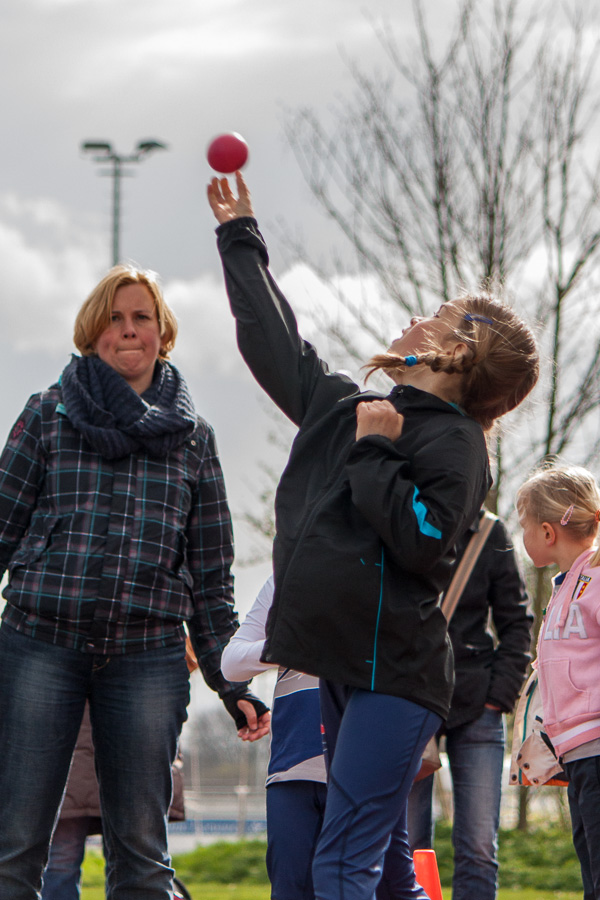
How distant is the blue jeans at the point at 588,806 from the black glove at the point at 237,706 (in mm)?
1104

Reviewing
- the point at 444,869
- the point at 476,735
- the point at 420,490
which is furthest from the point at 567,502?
the point at 444,869

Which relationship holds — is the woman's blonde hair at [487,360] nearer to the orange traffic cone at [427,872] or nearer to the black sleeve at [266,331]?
the black sleeve at [266,331]

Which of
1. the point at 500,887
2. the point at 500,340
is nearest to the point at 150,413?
the point at 500,340

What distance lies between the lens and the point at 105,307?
145 inches

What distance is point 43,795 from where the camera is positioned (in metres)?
3.20

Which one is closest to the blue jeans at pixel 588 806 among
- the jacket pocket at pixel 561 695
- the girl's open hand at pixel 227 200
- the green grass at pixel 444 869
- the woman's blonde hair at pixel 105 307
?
the jacket pocket at pixel 561 695

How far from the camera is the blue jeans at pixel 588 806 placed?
3.71m

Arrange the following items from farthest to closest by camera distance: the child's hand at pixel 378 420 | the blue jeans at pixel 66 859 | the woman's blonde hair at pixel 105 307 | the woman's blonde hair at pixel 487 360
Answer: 1. the blue jeans at pixel 66 859
2. the woman's blonde hair at pixel 105 307
3. the woman's blonde hair at pixel 487 360
4. the child's hand at pixel 378 420

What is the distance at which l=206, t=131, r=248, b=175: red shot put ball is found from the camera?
9.78 ft

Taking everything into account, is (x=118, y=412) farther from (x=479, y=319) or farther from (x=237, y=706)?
(x=479, y=319)

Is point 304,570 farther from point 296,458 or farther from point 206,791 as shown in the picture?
point 206,791

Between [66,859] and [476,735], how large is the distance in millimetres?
1825

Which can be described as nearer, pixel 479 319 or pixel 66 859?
pixel 479 319

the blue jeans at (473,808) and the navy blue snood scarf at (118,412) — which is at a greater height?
the navy blue snood scarf at (118,412)
